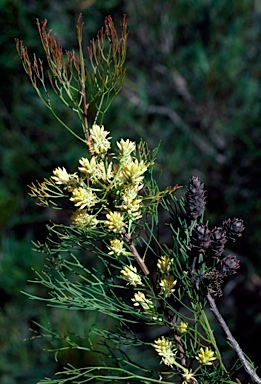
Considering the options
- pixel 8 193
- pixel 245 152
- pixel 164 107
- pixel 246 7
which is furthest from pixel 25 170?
pixel 246 7

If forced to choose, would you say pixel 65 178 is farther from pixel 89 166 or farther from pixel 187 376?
pixel 187 376

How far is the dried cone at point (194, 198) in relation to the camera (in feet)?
1.01

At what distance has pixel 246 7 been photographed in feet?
3.55

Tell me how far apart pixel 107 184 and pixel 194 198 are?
50 mm

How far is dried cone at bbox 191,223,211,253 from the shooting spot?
0.97 ft

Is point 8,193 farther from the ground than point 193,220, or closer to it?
farther from the ground

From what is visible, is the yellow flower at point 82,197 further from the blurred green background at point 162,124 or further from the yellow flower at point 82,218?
the blurred green background at point 162,124

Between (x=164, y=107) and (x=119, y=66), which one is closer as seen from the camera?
(x=119, y=66)

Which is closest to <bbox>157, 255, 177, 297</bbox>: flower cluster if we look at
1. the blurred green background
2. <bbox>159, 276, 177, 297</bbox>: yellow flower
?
<bbox>159, 276, 177, 297</bbox>: yellow flower

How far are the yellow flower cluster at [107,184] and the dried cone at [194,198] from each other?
0.09 ft

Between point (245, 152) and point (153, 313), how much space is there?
0.81 meters

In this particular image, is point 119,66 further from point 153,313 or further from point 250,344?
point 250,344

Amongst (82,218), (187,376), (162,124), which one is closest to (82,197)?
(82,218)

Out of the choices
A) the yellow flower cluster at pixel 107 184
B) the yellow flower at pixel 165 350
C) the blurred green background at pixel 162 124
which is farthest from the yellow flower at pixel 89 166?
the blurred green background at pixel 162 124
